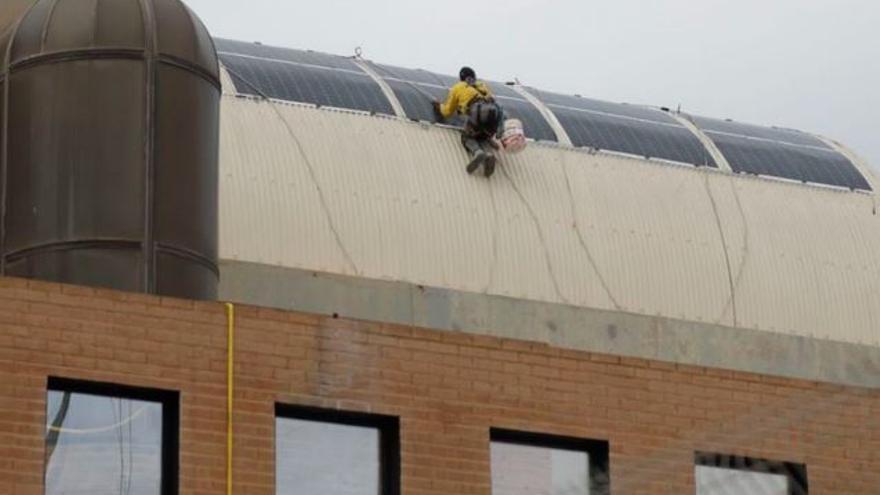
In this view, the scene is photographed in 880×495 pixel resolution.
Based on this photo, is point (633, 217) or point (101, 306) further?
point (633, 217)

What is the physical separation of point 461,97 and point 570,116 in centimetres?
292

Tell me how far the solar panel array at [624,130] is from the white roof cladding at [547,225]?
1.16ft

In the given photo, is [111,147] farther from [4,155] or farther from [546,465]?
[546,465]

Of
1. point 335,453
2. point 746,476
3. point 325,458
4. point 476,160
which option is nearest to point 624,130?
point 476,160

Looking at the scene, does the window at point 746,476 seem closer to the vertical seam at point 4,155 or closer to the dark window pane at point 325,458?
the dark window pane at point 325,458

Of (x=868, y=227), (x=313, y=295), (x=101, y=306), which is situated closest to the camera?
(x=101, y=306)

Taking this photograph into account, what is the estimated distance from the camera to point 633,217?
4138 cm

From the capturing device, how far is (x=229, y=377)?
26.9 m

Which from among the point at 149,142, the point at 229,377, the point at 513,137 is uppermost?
the point at 513,137

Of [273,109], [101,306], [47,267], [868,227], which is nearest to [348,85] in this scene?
[273,109]

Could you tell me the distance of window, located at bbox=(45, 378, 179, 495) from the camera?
85.5 feet

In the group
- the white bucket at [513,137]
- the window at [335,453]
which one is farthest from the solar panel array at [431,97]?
the window at [335,453]

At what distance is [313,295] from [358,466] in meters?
10.0

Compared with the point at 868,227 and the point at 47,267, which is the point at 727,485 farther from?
the point at 868,227
